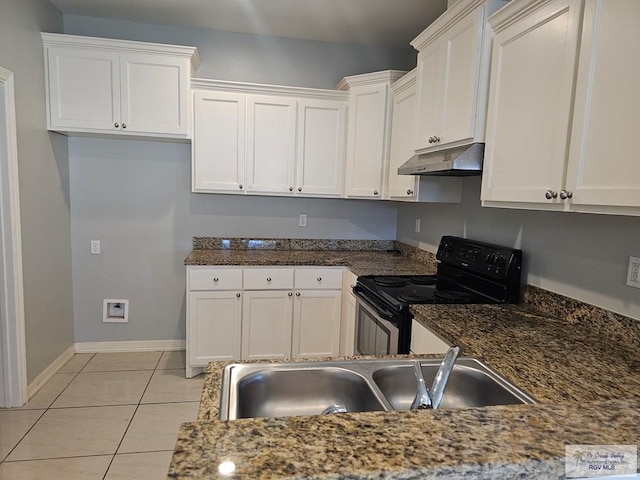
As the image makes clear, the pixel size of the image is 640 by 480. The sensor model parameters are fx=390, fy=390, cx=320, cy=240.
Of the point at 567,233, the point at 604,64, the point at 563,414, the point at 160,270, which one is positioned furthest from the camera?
the point at 160,270

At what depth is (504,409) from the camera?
32.4 inches

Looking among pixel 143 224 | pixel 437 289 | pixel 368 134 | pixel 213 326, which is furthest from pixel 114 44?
pixel 437 289

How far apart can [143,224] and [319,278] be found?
5.31ft

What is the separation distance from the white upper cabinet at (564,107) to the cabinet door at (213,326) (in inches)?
79.8

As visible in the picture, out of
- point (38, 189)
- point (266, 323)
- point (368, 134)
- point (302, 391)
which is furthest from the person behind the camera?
point (368, 134)

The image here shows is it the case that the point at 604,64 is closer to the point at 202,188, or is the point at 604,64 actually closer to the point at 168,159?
the point at 202,188

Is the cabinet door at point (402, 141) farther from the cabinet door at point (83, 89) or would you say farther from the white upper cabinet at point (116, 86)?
the cabinet door at point (83, 89)

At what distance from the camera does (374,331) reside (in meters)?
2.28

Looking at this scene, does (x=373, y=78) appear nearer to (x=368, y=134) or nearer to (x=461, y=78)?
(x=368, y=134)

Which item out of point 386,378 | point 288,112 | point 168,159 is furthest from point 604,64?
point 168,159

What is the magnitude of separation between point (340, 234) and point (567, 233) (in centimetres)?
216

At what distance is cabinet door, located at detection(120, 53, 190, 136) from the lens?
290 centimetres

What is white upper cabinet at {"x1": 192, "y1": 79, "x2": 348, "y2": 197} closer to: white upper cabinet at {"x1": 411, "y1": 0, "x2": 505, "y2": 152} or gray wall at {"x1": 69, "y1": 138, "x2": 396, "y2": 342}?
gray wall at {"x1": 69, "y1": 138, "x2": 396, "y2": 342}

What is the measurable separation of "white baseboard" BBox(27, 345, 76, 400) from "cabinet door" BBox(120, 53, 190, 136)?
1860 millimetres
